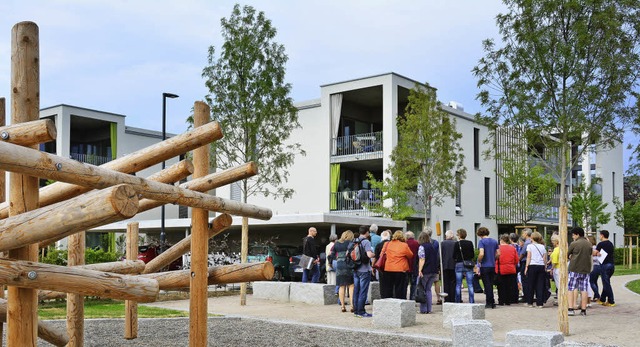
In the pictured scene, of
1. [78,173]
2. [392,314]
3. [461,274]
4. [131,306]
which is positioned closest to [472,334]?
[392,314]

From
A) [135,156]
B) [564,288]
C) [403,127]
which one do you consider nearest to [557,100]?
[564,288]

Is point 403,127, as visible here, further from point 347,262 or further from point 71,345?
point 71,345

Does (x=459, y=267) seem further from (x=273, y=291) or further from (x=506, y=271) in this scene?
(x=273, y=291)

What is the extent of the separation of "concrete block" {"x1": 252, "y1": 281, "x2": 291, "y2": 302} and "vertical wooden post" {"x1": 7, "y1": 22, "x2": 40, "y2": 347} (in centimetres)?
1406

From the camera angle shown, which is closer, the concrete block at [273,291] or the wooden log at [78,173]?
the wooden log at [78,173]

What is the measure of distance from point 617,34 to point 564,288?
5.00 m

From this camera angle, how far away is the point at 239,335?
39.1 ft

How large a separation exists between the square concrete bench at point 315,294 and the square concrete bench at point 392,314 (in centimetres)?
449

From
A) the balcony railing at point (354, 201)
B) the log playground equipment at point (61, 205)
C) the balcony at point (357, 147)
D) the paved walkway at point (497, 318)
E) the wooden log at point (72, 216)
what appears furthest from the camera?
the balcony at point (357, 147)

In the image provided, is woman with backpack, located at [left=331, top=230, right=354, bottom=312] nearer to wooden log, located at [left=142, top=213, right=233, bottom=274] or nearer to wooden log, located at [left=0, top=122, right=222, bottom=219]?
wooden log, located at [left=142, top=213, right=233, bottom=274]

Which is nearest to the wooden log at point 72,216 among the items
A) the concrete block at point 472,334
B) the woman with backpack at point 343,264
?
the concrete block at point 472,334

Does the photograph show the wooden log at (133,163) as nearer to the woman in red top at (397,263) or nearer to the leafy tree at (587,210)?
the woman in red top at (397,263)

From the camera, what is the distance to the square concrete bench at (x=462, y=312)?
12664 mm

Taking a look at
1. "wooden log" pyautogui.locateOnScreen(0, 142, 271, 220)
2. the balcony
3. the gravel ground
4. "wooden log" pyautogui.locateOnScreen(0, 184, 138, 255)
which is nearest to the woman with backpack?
the gravel ground
